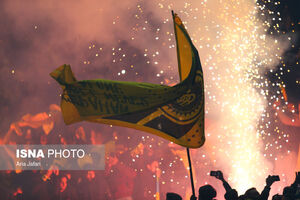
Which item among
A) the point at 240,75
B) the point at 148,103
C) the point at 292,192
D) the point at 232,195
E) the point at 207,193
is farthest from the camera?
the point at 240,75

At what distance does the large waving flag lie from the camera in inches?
124

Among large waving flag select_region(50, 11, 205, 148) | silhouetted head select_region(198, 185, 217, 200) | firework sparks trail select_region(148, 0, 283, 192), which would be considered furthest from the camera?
firework sparks trail select_region(148, 0, 283, 192)

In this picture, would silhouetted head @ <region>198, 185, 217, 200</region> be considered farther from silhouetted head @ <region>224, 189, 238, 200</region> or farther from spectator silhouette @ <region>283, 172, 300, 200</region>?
spectator silhouette @ <region>283, 172, 300, 200</region>

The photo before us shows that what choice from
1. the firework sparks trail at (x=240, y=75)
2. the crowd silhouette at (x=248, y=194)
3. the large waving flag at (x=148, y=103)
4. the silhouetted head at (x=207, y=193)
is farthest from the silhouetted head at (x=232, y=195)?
the firework sparks trail at (x=240, y=75)

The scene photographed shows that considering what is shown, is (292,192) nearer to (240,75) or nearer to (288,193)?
(288,193)

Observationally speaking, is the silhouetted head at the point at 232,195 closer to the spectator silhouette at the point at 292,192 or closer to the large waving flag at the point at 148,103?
the spectator silhouette at the point at 292,192

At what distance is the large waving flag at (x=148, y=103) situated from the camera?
316 cm

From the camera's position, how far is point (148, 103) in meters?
3.26

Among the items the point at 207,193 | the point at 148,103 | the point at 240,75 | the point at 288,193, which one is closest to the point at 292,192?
the point at 288,193

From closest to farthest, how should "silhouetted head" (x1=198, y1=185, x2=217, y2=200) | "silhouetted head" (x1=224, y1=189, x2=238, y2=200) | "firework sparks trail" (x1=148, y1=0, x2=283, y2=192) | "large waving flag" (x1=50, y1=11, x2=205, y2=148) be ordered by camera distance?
1. "silhouetted head" (x1=198, y1=185, x2=217, y2=200)
2. "silhouetted head" (x1=224, y1=189, x2=238, y2=200)
3. "large waving flag" (x1=50, y1=11, x2=205, y2=148)
4. "firework sparks trail" (x1=148, y1=0, x2=283, y2=192)

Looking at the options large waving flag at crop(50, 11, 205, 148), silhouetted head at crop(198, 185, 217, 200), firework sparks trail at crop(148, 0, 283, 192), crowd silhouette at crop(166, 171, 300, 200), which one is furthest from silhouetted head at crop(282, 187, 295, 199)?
firework sparks trail at crop(148, 0, 283, 192)

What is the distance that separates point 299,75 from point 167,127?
684 centimetres

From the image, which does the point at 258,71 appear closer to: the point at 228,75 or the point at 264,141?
the point at 228,75

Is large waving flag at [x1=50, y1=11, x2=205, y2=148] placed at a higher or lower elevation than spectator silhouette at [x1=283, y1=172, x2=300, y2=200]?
higher
